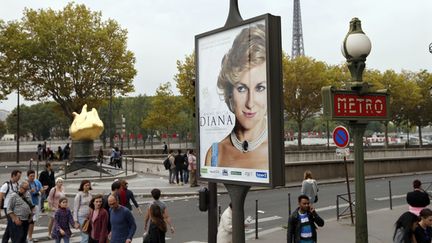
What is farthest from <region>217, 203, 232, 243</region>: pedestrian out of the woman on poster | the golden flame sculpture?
the golden flame sculpture

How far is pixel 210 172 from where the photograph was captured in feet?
20.9

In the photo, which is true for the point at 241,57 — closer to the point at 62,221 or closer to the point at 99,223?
the point at 99,223

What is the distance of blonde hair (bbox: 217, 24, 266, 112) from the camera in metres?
5.54

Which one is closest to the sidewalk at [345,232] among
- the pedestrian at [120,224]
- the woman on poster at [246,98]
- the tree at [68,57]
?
the pedestrian at [120,224]

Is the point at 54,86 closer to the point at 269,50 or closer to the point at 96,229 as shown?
the point at 96,229

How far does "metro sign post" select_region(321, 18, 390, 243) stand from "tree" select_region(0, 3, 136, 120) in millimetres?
38504

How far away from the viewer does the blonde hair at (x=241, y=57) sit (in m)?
5.54

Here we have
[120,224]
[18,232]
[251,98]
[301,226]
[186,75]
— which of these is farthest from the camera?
[186,75]

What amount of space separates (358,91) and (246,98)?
291 centimetres

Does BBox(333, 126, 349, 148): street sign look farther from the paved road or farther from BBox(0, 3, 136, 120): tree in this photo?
BBox(0, 3, 136, 120): tree

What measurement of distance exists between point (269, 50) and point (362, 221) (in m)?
3.95

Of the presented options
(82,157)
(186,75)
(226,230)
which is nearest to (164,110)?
(186,75)

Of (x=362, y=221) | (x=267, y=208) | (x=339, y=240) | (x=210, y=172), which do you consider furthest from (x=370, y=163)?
(x=210, y=172)

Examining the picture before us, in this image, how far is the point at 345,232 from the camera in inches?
476
